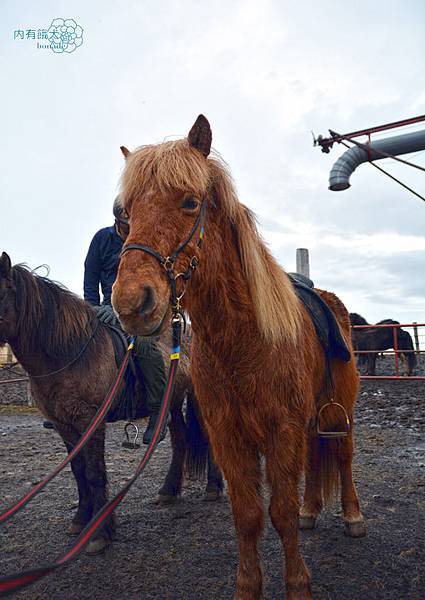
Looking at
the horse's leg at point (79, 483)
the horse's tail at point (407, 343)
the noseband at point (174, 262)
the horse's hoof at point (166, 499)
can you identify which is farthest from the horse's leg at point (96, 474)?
the horse's tail at point (407, 343)

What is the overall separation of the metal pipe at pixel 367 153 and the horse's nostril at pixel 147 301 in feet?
26.4

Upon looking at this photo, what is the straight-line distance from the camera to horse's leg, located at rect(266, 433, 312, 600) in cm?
217

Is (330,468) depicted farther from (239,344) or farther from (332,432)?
(239,344)

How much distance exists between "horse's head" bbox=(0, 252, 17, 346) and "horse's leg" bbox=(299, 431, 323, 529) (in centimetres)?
246

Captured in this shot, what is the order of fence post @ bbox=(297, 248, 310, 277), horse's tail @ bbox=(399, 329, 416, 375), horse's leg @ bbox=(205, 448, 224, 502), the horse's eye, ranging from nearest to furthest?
the horse's eye < horse's leg @ bbox=(205, 448, 224, 502) < fence post @ bbox=(297, 248, 310, 277) < horse's tail @ bbox=(399, 329, 416, 375)

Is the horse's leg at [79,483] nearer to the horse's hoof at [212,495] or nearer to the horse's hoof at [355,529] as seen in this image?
the horse's hoof at [212,495]

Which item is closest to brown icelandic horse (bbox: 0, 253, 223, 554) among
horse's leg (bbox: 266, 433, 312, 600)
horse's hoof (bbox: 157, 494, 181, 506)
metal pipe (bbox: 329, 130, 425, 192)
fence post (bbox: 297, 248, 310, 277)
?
horse's hoof (bbox: 157, 494, 181, 506)

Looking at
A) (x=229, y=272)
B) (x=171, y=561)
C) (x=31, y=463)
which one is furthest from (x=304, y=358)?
(x=31, y=463)

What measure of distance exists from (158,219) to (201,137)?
20.6 inches

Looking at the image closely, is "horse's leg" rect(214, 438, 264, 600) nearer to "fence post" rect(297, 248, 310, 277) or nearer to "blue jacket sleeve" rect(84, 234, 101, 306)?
"blue jacket sleeve" rect(84, 234, 101, 306)

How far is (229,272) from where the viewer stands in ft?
7.14

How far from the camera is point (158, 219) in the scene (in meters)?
1.83

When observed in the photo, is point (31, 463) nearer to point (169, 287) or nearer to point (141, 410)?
point (141, 410)

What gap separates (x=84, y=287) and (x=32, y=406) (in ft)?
25.4
